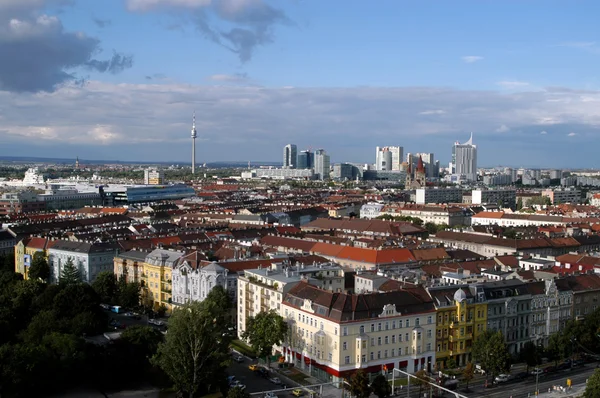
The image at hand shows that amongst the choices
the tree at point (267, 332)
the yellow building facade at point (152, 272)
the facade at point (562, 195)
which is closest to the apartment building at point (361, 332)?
the tree at point (267, 332)

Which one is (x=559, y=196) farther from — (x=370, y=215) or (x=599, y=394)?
(x=599, y=394)

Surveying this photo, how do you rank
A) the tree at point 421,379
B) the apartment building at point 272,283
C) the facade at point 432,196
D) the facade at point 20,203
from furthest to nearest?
the facade at point 432,196 < the facade at point 20,203 < the apartment building at point 272,283 < the tree at point 421,379

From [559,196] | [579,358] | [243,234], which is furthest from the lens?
[559,196]

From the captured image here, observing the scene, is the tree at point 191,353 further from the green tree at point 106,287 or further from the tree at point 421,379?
the green tree at point 106,287

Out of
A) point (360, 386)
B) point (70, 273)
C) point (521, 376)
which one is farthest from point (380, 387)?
point (70, 273)

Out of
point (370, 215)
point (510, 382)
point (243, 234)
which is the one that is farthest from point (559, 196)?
point (510, 382)

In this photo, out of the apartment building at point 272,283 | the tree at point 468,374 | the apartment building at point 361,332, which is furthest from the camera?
the apartment building at point 272,283

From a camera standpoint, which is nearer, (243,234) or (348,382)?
(348,382)
